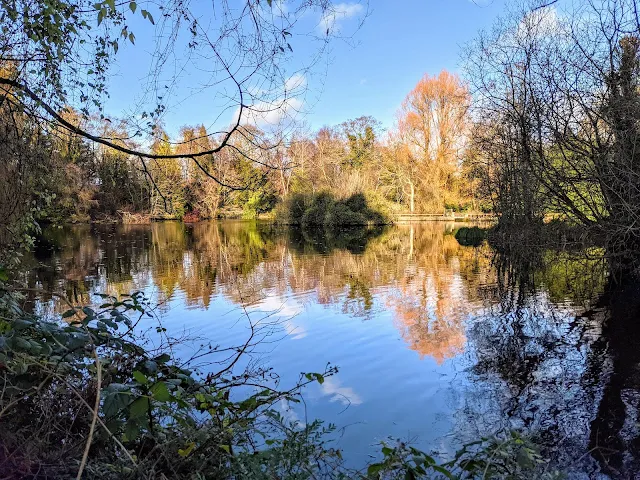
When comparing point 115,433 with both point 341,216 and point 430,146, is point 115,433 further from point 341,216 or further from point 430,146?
point 430,146

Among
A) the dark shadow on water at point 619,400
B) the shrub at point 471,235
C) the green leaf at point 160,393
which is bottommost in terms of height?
the dark shadow on water at point 619,400

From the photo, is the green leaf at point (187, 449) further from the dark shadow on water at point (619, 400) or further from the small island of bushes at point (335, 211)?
the small island of bushes at point (335, 211)

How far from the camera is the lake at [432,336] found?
3879 mm

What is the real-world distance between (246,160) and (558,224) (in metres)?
7.76

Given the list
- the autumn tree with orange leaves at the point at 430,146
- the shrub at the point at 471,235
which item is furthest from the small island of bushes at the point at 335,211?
the shrub at the point at 471,235

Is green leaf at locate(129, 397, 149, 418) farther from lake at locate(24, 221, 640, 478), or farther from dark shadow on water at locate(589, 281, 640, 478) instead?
dark shadow on water at locate(589, 281, 640, 478)

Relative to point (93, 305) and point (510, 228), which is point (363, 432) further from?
point (510, 228)

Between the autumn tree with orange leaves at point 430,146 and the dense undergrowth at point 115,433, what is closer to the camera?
the dense undergrowth at point 115,433

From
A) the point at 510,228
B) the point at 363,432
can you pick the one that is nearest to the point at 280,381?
the point at 363,432

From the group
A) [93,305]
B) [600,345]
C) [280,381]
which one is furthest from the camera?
[93,305]

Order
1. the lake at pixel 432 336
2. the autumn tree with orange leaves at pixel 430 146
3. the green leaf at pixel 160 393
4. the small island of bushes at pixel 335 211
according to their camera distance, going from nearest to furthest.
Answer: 1. the green leaf at pixel 160 393
2. the lake at pixel 432 336
3. the small island of bushes at pixel 335 211
4. the autumn tree with orange leaves at pixel 430 146

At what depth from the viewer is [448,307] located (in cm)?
847

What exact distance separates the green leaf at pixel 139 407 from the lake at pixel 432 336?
228cm

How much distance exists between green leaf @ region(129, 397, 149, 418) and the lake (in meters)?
2.28
